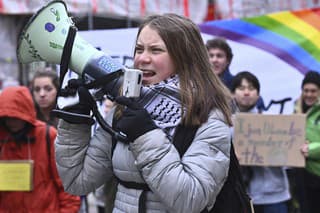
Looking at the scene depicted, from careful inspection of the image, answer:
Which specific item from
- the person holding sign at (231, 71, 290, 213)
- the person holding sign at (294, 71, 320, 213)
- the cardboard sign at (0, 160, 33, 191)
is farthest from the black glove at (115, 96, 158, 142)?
the person holding sign at (294, 71, 320, 213)

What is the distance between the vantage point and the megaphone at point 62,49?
2.26m

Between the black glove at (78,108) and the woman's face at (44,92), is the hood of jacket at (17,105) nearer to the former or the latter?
the woman's face at (44,92)

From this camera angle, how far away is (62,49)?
91.2 inches

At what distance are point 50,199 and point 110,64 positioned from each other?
152cm

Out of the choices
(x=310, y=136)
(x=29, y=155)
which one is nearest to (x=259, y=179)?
(x=310, y=136)

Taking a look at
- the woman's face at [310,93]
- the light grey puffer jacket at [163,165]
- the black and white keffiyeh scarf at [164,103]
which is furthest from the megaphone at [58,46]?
the woman's face at [310,93]

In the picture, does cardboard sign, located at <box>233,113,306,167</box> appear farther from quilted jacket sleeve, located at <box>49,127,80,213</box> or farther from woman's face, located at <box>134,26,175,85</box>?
woman's face, located at <box>134,26,175,85</box>

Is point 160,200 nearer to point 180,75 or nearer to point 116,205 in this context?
point 116,205

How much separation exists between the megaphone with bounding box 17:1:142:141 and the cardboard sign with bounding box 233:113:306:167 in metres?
2.46

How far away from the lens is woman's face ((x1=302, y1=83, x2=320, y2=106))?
510 centimetres

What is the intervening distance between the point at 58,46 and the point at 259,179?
274 cm

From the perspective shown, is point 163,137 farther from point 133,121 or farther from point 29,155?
point 29,155

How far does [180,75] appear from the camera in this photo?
2.30 m

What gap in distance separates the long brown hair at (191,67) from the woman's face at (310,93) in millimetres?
2925
